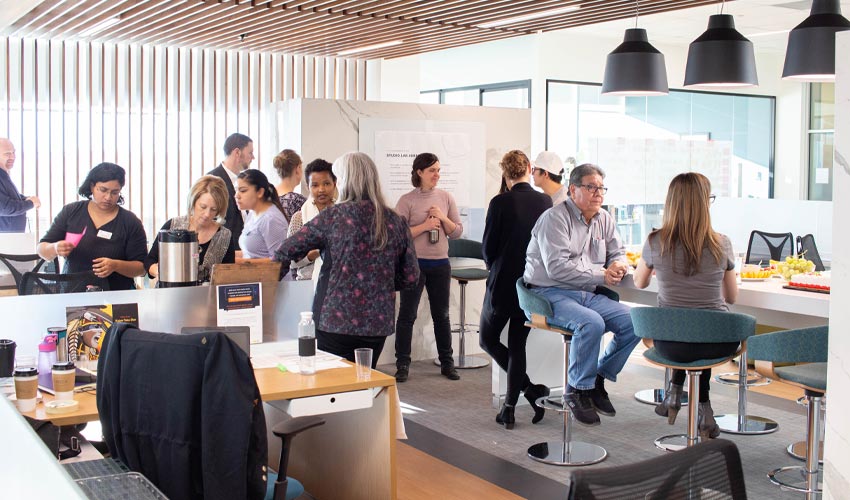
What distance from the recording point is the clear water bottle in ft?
13.0

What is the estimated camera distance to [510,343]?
5664 millimetres

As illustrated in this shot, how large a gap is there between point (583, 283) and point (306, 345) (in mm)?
1749

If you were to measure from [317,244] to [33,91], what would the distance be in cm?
530

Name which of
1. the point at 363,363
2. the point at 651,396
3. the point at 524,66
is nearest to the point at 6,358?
the point at 363,363

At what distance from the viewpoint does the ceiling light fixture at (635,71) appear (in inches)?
249

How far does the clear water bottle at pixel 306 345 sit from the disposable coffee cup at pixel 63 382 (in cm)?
90

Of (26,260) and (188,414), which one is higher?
(26,260)

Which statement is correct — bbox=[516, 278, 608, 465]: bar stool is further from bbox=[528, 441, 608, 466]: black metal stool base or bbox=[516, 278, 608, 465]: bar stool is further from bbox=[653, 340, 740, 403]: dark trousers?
bbox=[653, 340, 740, 403]: dark trousers

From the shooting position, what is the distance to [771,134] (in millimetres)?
15508

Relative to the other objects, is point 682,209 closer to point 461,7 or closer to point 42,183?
point 461,7

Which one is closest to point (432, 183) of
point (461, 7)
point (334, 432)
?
point (461, 7)

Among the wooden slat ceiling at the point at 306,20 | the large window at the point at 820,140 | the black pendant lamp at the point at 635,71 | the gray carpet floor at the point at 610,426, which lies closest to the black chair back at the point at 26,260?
the wooden slat ceiling at the point at 306,20

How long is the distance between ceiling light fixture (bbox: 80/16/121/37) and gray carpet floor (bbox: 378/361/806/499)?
3.78 metres

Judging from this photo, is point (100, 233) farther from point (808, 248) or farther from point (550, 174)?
point (808, 248)
